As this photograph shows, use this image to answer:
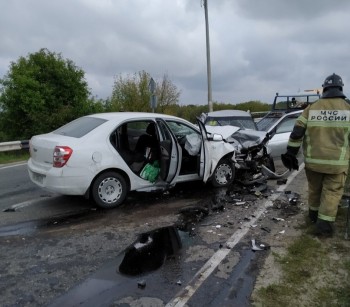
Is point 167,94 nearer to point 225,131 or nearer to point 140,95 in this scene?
point 140,95

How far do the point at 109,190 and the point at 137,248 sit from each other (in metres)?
1.88

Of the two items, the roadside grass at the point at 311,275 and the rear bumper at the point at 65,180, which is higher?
the rear bumper at the point at 65,180

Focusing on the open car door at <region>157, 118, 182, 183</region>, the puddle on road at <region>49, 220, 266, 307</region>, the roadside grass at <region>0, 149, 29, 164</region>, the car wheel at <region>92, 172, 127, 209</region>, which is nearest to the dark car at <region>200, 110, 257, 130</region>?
the open car door at <region>157, 118, 182, 183</region>

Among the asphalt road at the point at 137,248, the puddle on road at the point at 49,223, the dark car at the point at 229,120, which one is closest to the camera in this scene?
the asphalt road at the point at 137,248

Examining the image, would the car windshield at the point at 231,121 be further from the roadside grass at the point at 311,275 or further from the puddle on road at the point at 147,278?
the puddle on road at the point at 147,278

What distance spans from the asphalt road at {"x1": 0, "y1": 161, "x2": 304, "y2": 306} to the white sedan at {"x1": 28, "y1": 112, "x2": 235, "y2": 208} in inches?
15.4

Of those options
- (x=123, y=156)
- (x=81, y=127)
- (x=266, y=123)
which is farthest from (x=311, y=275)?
(x=266, y=123)

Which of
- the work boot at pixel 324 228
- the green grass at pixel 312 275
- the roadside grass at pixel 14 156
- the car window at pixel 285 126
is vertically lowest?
the green grass at pixel 312 275

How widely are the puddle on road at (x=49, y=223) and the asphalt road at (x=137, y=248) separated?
1cm

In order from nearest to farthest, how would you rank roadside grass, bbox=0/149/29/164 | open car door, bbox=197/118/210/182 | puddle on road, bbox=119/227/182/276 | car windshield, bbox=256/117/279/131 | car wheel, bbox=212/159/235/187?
puddle on road, bbox=119/227/182/276
open car door, bbox=197/118/210/182
car wheel, bbox=212/159/235/187
car windshield, bbox=256/117/279/131
roadside grass, bbox=0/149/29/164

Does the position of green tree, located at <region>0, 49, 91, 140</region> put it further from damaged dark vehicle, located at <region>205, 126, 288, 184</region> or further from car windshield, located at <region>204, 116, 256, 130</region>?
damaged dark vehicle, located at <region>205, 126, 288, 184</region>

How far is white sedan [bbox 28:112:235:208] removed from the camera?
20.2 feet

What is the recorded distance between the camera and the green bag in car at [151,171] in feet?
23.0

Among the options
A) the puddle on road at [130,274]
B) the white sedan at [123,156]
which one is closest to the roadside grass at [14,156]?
the white sedan at [123,156]
